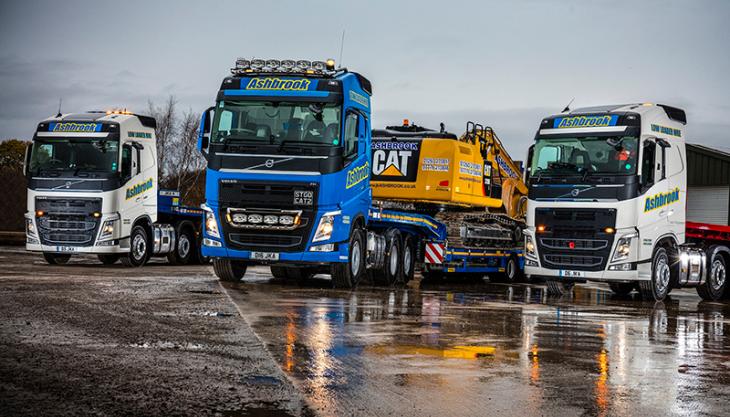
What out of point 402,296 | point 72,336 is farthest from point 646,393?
point 402,296

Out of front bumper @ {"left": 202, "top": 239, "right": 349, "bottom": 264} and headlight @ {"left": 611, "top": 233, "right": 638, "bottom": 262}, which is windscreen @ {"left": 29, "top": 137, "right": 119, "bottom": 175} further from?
headlight @ {"left": 611, "top": 233, "right": 638, "bottom": 262}

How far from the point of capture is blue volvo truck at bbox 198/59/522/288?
17.8 meters

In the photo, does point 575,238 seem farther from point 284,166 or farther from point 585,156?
point 284,166

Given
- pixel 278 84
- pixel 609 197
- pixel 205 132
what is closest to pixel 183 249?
pixel 205 132

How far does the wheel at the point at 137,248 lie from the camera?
2398 centimetres

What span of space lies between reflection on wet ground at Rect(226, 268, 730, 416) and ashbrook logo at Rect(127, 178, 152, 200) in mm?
7073

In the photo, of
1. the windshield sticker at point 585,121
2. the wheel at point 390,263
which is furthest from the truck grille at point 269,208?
the windshield sticker at point 585,121

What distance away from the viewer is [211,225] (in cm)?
1833

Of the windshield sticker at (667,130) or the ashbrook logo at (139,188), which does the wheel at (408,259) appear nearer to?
the windshield sticker at (667,130)

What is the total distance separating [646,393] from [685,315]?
8980 millimetres

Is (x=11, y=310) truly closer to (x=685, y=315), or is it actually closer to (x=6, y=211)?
(x=685, y=315)

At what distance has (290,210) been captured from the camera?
17.9 meters

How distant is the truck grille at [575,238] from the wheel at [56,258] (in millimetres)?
11862

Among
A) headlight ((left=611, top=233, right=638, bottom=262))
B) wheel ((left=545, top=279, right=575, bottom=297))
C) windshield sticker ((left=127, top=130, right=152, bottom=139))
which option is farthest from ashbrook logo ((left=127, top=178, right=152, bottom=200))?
headlight ((left=611, top=233, right=638, bottom=262))
